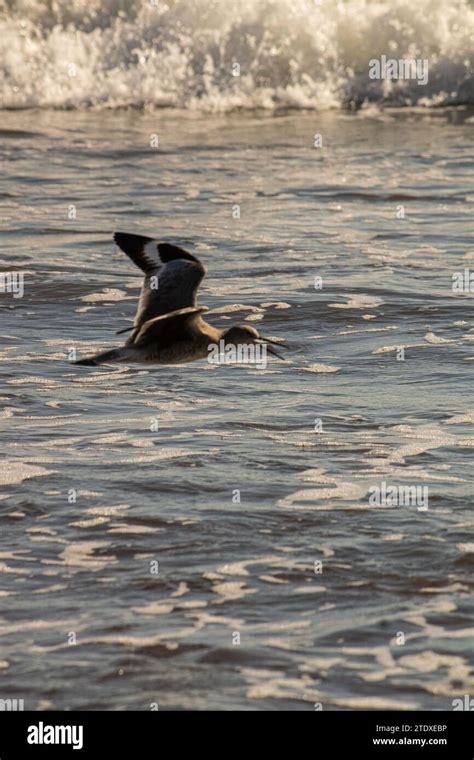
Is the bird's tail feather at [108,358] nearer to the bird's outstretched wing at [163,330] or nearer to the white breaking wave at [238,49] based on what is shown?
the bird's outstretched wing at [163,330]

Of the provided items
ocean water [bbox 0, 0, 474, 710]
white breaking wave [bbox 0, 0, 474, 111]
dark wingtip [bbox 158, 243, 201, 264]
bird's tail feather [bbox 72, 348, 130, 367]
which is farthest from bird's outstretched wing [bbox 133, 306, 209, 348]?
white breaking wave [bbox 0, 0, 474, 111]

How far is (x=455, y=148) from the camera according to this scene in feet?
57.3

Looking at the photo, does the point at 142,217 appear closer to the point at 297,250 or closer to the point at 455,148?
the point at 297,250

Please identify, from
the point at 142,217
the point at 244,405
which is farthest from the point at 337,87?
the point at 244,405

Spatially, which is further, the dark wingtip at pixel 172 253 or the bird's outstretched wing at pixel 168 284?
the dark wingtip at pixel 172 253

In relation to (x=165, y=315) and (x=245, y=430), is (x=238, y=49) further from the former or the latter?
(x=165, y=315)

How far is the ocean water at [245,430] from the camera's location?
561 cm

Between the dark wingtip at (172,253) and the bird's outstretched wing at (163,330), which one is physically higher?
the dark wingtip at (172,253)

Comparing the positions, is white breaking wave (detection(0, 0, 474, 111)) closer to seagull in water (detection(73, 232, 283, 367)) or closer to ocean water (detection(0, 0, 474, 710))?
ocean water (detection(0, 0, 474, 710))

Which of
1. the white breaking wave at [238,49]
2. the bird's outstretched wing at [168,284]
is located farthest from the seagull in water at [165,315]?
the white breaking wave at [238,49]

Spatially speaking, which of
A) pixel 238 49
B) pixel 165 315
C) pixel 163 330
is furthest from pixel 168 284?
pixel 238 49

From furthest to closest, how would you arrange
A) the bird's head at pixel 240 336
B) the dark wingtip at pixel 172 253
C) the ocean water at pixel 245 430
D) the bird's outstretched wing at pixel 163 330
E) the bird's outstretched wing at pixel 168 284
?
the bird's head at pixel 240 336
the dark wingtip at pixel 172 253
the bird's outstretched wing at pixel 168 284
the bird's outstretched wing at pixel 163 330
the ocean water at pixel 245 430

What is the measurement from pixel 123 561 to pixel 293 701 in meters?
1.40

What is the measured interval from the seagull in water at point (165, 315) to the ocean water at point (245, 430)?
467mm
